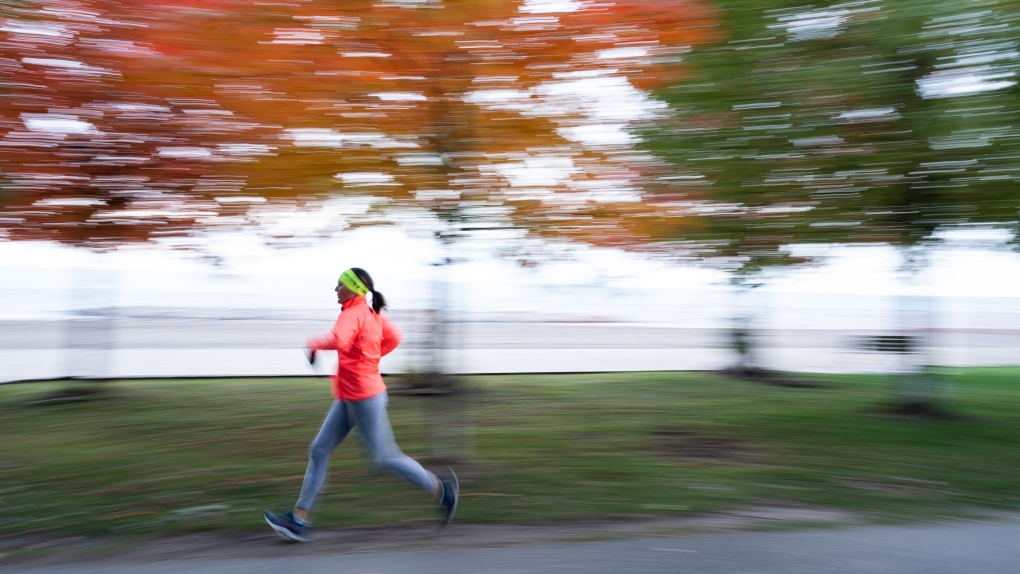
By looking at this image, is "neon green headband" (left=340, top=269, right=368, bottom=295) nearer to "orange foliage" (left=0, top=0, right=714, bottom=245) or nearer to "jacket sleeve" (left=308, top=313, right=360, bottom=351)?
"jacket sleeve" (left=308, top=313, right=360, bottom=351)

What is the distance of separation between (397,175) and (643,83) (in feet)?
7.22

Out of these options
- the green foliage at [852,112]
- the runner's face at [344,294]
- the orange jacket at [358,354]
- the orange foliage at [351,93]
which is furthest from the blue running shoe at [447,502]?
the green foliage at [852,112]

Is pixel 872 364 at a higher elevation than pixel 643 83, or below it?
below

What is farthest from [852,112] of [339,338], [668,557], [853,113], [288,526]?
[288,526]

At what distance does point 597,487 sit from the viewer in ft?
21.3

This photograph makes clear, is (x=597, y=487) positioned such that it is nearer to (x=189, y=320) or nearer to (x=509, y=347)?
(x=509, y=347)

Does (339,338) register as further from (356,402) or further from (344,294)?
(356,402)

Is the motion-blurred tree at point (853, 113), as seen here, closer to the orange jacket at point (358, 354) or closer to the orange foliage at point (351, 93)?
the orange foliage at point (351, 93)

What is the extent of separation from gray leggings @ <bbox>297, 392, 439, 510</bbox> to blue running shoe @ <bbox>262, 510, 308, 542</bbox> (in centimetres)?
9

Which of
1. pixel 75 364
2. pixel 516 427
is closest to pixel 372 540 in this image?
pixel 516 427

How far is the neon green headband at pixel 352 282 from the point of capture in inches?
200

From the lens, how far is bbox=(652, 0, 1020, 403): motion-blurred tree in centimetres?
765

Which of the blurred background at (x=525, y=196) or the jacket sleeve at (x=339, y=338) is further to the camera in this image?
the blurred background at (x=525, y=196)

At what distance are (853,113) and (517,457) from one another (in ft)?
14.6
